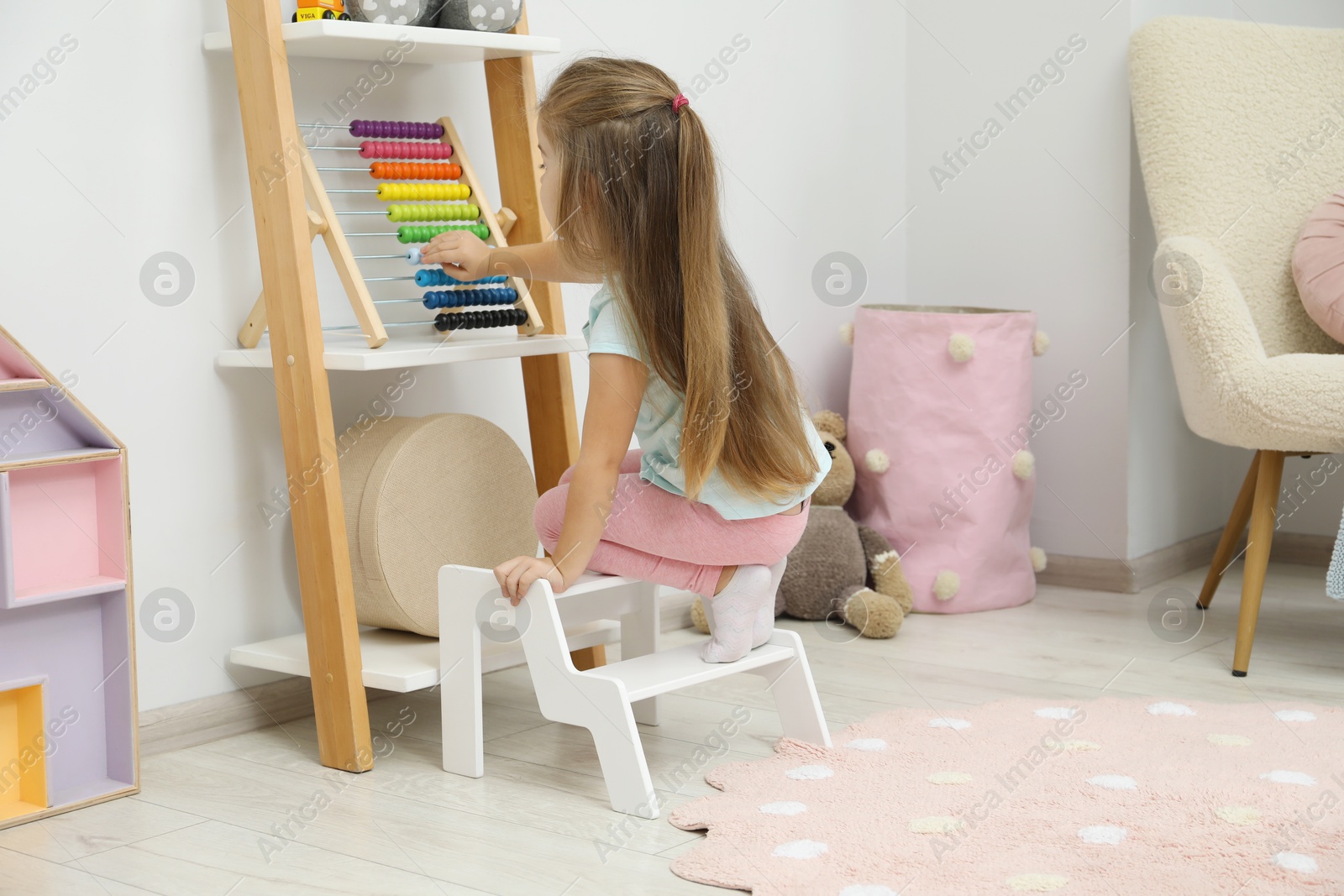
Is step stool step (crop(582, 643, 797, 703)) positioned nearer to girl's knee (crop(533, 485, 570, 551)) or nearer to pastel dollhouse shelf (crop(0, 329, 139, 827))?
girl's knee (crop(533, 485, 570, 551))

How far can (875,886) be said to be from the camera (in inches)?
45.8

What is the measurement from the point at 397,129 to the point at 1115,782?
1157 millimetres

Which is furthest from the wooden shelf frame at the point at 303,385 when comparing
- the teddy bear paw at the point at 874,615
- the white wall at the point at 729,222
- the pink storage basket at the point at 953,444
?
the pink storage basket at the point at 953,444

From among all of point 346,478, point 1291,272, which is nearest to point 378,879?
point 346,478

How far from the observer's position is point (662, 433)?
4.81 feet

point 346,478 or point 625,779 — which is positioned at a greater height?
point 346,478

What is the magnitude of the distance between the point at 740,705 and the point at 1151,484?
1.14 metres

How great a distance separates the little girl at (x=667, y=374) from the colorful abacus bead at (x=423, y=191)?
30 centimetres

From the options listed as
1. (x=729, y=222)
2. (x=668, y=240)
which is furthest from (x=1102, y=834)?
(x=729, y=222)

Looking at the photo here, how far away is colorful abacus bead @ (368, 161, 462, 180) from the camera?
5.48 feet

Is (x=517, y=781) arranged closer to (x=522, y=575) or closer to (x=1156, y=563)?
(x=522, y=575)

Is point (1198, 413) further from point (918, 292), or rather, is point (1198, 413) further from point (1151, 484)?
point (918, 292)

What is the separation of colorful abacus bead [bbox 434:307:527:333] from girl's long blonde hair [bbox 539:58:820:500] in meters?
0.30

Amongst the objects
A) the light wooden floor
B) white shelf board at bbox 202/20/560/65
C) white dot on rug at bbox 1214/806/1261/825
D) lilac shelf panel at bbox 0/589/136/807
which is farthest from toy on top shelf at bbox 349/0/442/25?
white dot on rug at bbox 1214/806/1261/825
